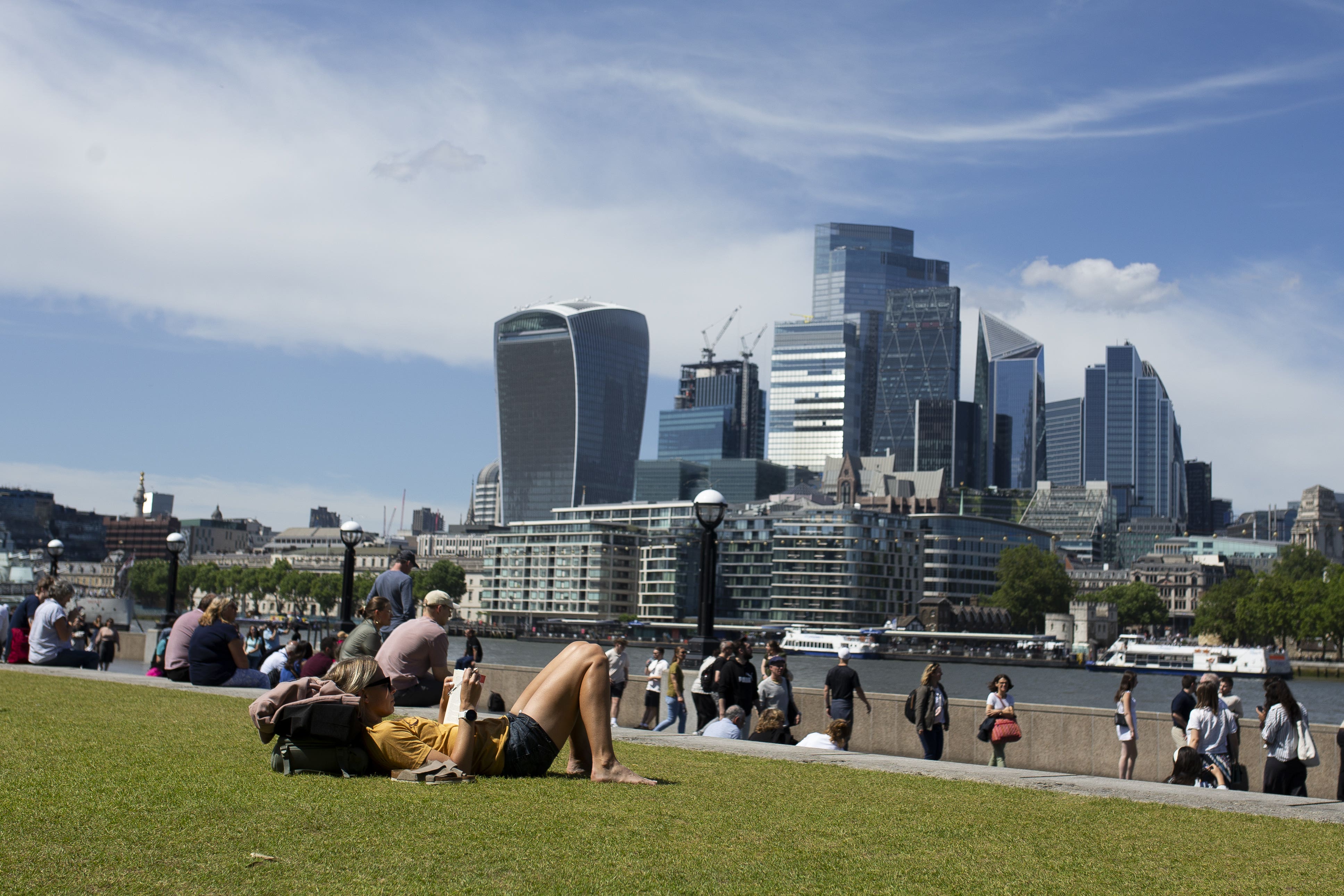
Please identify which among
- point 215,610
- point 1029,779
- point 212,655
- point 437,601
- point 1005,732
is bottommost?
point 1005,732

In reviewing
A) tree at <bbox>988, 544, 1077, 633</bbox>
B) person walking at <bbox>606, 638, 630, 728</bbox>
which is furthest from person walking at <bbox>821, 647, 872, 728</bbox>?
tree at <bbox>988, 544, 1077, 633</bbox>

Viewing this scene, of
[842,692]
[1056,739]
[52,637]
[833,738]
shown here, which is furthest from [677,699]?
[52,637]

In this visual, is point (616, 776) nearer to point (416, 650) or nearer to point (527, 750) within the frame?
point (527, 750)

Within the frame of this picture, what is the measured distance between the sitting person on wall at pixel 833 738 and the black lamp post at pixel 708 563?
6315 mm

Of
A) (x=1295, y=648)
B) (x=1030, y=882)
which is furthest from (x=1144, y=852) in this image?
(x=1295, y=648)

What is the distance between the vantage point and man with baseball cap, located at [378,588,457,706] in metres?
12.3

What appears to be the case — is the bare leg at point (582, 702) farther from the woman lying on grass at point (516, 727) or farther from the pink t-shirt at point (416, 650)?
the pink t-shirt at point (416, 650)

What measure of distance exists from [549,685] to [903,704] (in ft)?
41.1

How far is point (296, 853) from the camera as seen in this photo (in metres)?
6.58

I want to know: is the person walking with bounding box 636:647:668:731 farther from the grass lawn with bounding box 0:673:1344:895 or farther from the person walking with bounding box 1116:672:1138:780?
the grass lawn with bounding box 0:673:1344:895

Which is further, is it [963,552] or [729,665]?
[963,552]

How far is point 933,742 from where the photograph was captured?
1911 cm

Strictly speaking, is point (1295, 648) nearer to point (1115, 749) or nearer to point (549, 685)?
point (1115, 749)

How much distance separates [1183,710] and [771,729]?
577 centimetres
